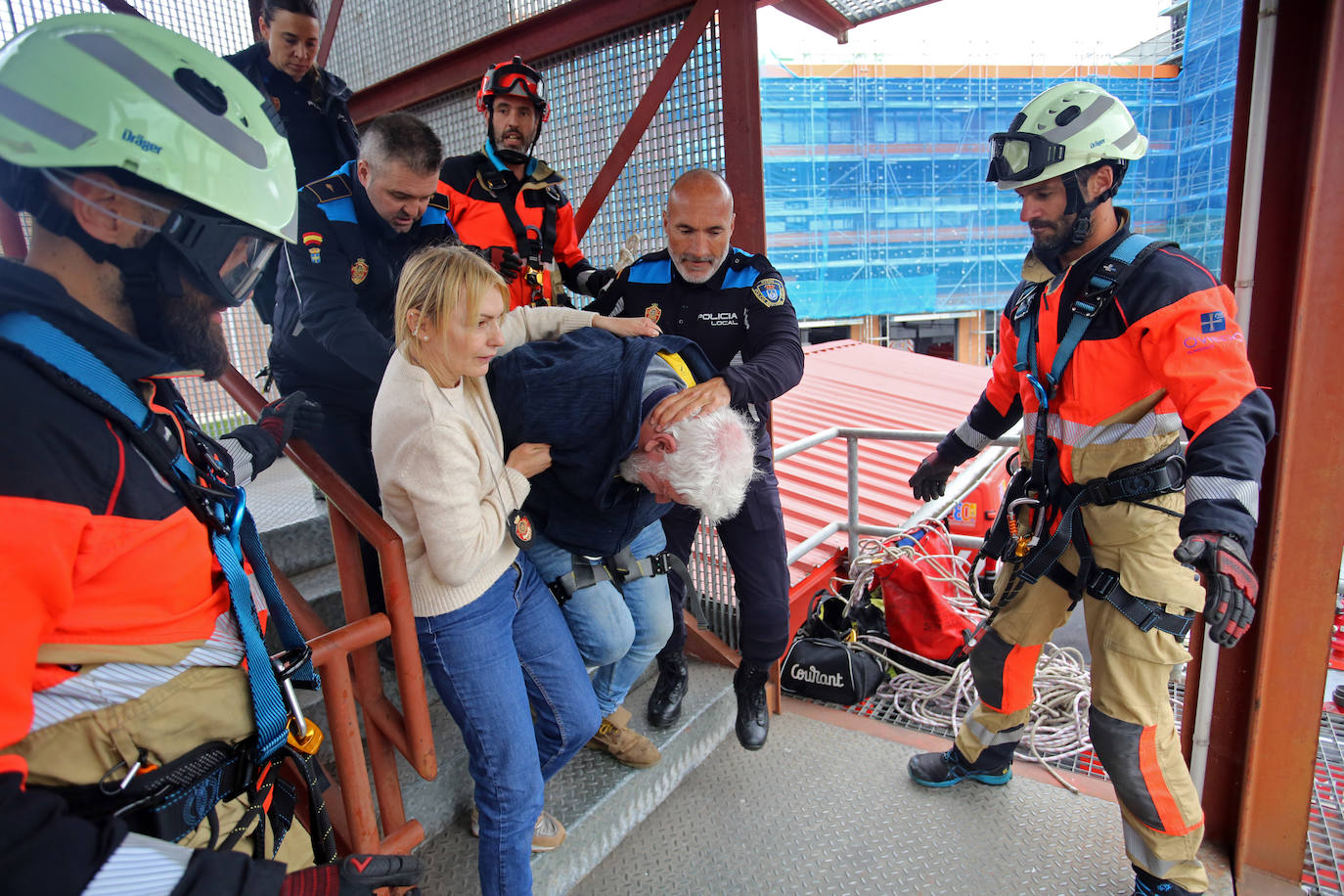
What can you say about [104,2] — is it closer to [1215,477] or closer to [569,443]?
[569,443]

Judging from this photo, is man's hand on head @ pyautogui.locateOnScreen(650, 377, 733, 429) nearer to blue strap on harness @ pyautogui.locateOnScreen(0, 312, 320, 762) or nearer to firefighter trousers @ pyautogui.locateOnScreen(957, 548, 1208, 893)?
blue strap on harness @ pyautogui.locateOnScreen(0, 312, 320, 762)

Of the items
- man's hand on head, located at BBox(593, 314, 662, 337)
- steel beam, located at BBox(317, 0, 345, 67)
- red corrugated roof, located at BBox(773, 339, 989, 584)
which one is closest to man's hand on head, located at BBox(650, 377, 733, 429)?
man's hand on head, located at BBox(593, 314, 662, 337)

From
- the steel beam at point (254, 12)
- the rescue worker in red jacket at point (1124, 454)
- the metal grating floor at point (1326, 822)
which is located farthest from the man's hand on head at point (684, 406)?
the steel beam at point (254, 12)

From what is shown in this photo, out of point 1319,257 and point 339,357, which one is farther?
point 339,357

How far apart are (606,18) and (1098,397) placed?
2.38m

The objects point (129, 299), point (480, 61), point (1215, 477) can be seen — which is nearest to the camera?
point (129, 299)

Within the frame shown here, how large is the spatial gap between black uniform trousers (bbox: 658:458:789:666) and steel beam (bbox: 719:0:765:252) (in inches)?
38.3

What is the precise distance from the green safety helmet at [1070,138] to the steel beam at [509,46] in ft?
3.39

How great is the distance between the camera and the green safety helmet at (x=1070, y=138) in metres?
2.07

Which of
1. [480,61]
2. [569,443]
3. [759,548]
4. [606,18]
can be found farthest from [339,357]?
[480,61]

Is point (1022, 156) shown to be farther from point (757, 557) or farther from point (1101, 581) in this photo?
point (757, 557)

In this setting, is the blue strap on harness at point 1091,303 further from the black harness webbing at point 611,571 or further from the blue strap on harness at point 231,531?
the blue strap on harness at point 231,531

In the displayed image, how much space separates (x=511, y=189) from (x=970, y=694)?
3066mm

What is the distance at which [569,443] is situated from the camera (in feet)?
6.04
